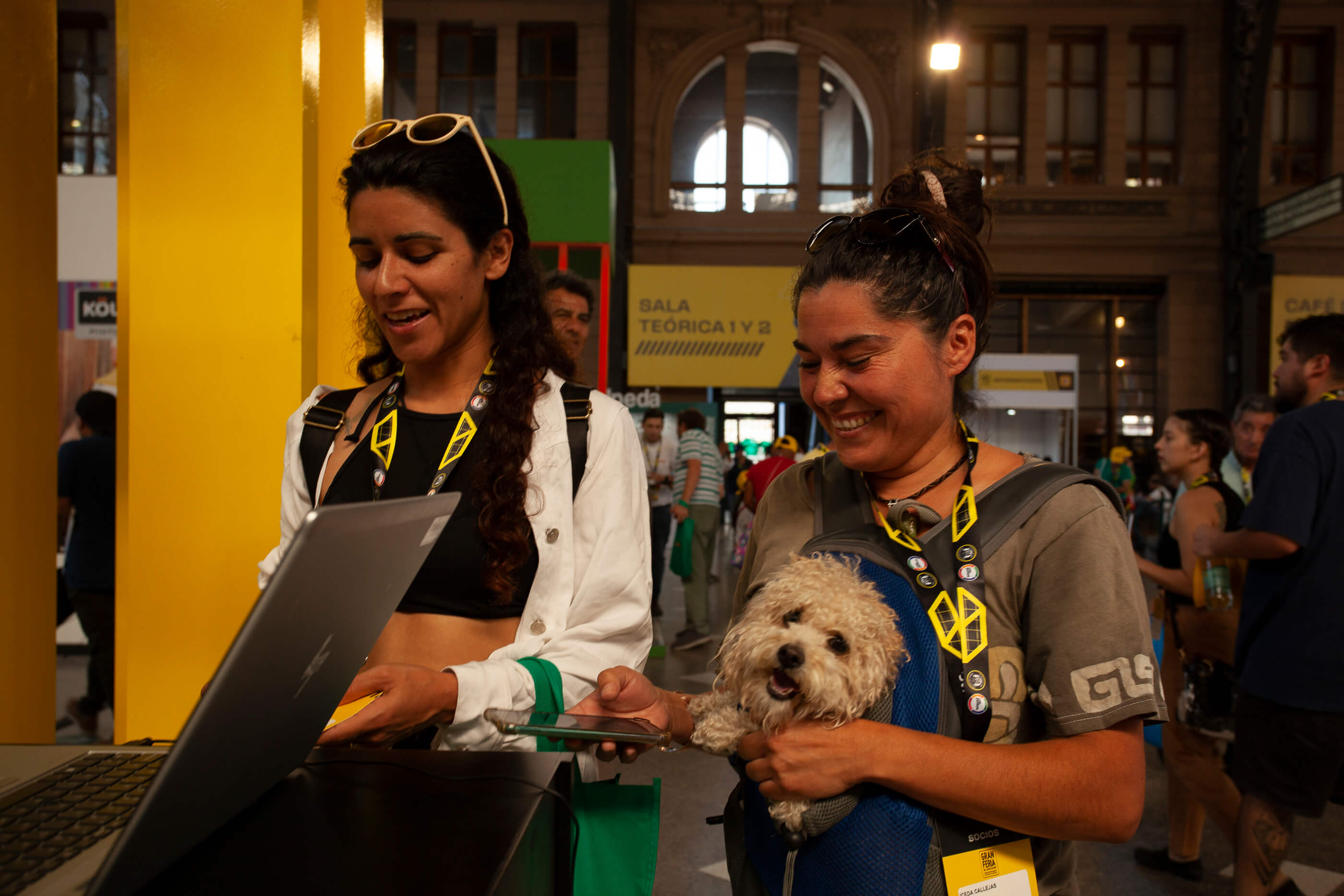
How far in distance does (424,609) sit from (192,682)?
1270 millimetres

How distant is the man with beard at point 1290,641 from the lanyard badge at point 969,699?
1868mm

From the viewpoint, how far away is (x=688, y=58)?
14.7 m

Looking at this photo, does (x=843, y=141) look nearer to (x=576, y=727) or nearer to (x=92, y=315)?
(x=92, y=315)

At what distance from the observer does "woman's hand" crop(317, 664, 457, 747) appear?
38.7 inches

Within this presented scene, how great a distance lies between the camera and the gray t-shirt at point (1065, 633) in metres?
0.95

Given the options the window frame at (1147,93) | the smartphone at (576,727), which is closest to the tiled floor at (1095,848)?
the smartphone at (576,727)

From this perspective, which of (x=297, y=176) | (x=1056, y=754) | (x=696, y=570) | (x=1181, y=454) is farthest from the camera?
(x=696, y=570)

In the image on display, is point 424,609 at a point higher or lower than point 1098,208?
lower

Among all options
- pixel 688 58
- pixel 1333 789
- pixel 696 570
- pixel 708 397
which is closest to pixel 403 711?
pixel 1333 789

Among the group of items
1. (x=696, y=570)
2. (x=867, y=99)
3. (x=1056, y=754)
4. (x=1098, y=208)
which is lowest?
(x=696, y=570)

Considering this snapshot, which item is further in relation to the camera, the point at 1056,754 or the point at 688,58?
the point at 688,58

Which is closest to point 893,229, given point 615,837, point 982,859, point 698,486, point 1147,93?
point 982,859

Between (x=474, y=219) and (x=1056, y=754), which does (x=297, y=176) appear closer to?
(x=474, y=219)

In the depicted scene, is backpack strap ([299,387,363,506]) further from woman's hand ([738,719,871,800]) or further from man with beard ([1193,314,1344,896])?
man with beard ([1193,314,1344,896])
